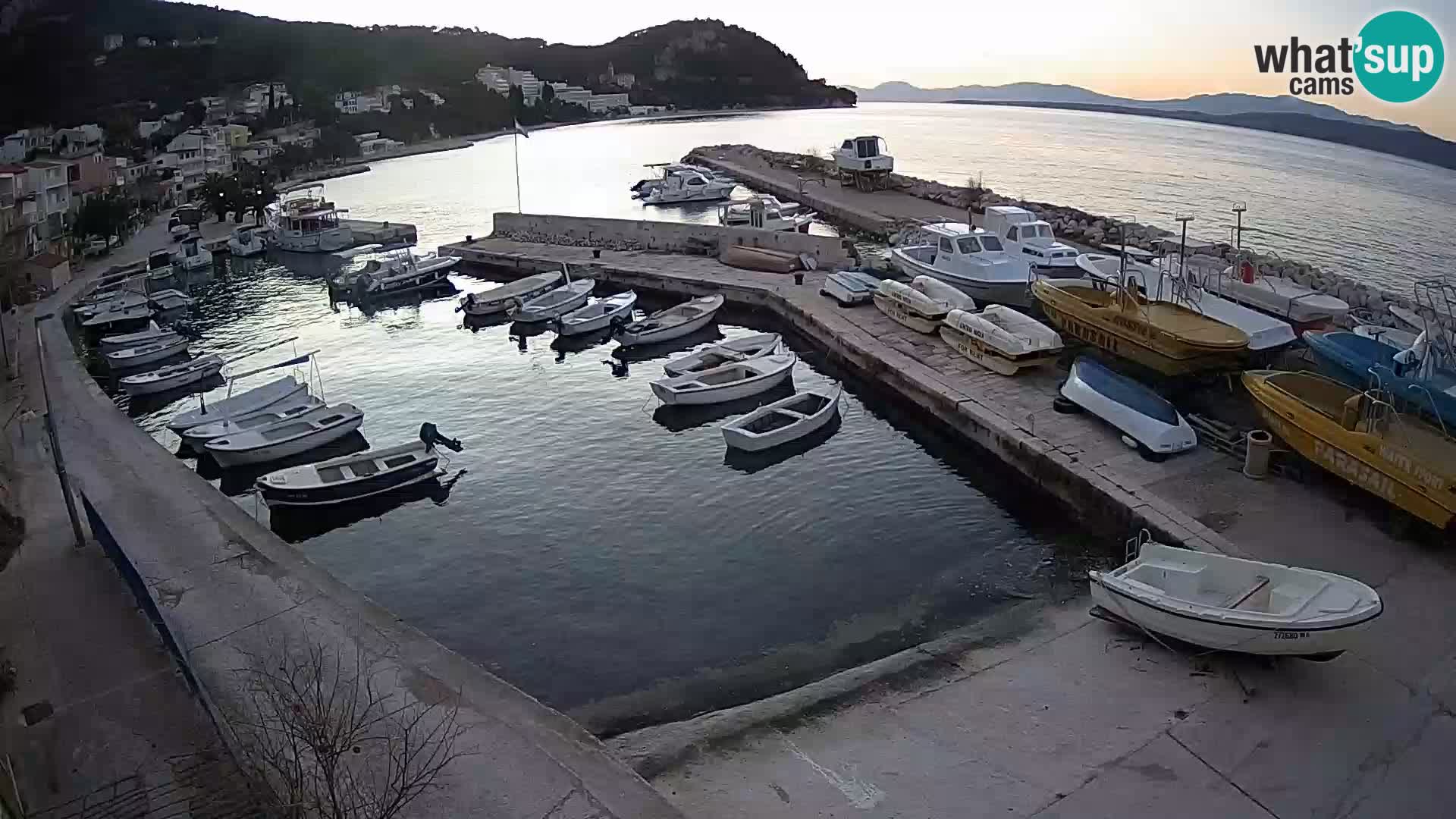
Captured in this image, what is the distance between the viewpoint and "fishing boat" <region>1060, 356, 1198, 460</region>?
1476 centimetres

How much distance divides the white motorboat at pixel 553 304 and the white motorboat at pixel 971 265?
9115mm

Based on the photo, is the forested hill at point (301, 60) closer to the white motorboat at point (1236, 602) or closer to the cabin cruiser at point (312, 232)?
the cabin cruiser at point (312, 232)

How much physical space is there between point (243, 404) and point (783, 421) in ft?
36.8

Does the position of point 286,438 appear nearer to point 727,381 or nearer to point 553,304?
point 727,381

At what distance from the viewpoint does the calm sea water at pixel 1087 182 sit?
44.3 m

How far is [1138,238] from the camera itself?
104ft

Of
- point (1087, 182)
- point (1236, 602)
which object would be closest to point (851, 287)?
point (1236, 602)

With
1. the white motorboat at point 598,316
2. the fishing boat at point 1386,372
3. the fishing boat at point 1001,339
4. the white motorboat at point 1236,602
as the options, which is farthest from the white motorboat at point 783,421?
the fishing boat at point 1386,372

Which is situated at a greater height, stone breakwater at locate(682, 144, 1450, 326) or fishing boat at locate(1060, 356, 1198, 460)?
stone breakwater at locate(682, 144, 1450, 326)

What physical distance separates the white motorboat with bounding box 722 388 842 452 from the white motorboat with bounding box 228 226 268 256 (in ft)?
102

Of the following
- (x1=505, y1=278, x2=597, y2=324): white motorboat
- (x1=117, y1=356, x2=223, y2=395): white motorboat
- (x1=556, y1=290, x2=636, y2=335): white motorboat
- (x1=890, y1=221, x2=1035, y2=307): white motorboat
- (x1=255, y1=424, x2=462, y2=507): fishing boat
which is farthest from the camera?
(x1=505, y1=278, x2=597, y2=324): white motorboat

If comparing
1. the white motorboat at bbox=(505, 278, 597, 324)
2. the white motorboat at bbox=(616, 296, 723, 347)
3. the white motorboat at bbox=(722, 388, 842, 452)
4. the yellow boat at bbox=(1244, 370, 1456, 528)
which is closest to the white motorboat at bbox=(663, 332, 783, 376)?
the white motorboat at bbox=(722, 388, 842, 452)

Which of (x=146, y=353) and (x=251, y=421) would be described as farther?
(x=146, y=353)

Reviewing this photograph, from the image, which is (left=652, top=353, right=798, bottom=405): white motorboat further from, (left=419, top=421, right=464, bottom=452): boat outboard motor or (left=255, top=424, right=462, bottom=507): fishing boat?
(left=255, top=424, right=462, bottom=507): fishing boat
